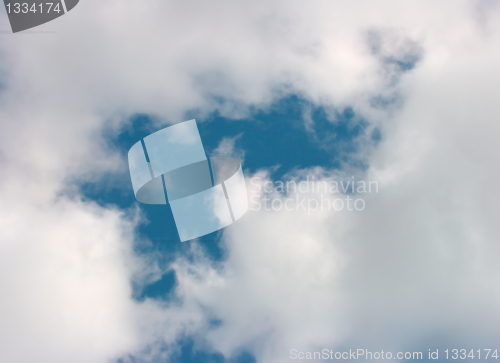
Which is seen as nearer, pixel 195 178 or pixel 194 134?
pixel 194 134

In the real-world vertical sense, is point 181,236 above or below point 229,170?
below

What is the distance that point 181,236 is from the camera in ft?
223

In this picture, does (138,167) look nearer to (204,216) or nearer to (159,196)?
(159,196)

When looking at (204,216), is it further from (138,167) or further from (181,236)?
(138,167)

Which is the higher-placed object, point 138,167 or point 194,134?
point 194,134

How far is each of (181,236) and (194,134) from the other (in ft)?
56.8

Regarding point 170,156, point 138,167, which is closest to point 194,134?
point 170,156

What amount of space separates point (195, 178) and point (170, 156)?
791 centimetres

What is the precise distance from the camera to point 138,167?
60406 mm

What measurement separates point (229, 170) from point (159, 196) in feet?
40.3

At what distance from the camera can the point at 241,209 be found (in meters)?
69.2

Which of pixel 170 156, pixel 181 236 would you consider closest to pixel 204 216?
pixel 181 236

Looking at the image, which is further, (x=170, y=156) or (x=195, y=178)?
(x=195, y=178)

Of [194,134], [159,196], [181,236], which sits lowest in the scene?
[181,236]
